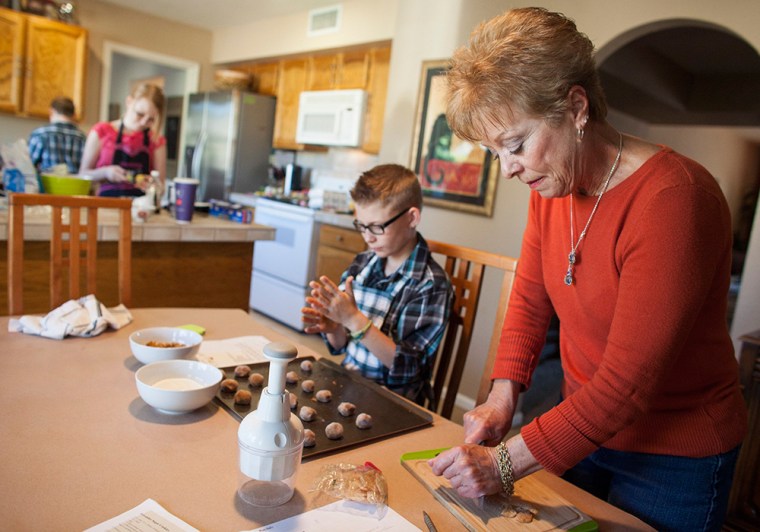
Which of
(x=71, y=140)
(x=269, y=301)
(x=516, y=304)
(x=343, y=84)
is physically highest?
(x=343, y=84)

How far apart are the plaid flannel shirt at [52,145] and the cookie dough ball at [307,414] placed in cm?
291

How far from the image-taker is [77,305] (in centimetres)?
136

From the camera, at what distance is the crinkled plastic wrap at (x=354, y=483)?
2.63 ft

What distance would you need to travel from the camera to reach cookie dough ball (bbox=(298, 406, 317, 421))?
3.27 feet

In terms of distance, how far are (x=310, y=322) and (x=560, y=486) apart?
0.72m

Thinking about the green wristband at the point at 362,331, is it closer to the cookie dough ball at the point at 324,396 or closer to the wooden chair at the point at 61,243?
the cookie dough ball at the point at 324,396

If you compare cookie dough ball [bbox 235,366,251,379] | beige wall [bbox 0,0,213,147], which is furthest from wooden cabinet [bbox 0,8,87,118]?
cookie dough ball [bbox 235,366,251,379]

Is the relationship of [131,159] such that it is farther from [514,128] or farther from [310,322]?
[514,128]

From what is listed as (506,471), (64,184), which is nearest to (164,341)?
(506,471)

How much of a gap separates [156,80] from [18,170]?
6.19 metres

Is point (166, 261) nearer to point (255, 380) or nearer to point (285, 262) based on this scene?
point (255, 380)

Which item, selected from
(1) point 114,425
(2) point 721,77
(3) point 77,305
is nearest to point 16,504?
(1) point 114,425

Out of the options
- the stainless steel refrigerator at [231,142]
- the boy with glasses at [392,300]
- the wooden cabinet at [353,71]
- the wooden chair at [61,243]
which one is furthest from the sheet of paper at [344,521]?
the stainless steel refrigerator at [231,142]

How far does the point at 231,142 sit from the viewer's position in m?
5.12
